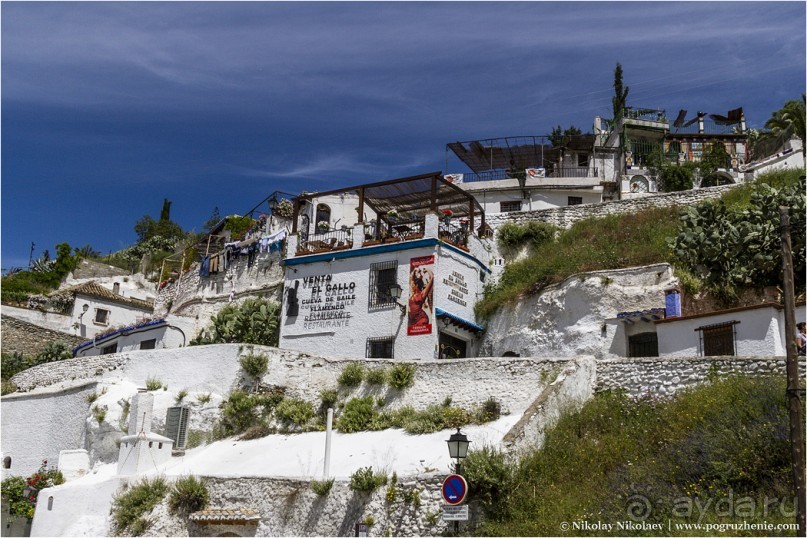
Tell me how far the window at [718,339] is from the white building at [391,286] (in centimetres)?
884

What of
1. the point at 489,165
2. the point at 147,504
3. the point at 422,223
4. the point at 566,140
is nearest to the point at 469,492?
the point at 147,504

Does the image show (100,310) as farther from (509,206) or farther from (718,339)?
(718,339)

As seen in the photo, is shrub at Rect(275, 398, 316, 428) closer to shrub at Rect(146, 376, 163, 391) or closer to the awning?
shrub at Rect(146, 376, 163, 391)

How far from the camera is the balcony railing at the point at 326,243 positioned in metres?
31.4

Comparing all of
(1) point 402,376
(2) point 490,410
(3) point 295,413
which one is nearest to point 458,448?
(2) point 490,410

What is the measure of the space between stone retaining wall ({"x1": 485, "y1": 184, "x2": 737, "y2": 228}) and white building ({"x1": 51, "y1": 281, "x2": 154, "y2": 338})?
21.0 meters

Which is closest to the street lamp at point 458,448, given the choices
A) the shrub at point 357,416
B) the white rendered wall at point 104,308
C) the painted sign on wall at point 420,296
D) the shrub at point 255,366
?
the shrub at point 357,416

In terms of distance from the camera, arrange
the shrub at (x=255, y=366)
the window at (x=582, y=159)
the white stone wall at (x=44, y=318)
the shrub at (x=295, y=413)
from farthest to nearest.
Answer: the window at (x=582, y=159), the white stone wall at (x=44, y=318), the shrub at (x=255, y=366), the shrub at (x=295, y=413)

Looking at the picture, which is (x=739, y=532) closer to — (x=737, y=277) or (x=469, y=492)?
(x=469, y=492)

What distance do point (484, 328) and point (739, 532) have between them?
16.0 m

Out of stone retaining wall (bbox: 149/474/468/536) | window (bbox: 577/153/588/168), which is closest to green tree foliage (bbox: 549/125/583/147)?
window (bbox: 577/153/588/168)

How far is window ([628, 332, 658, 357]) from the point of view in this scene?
2541 centimetres

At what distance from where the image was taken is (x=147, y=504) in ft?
69.0

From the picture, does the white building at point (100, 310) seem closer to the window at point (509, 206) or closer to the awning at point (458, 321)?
the window at point (509, 206)
